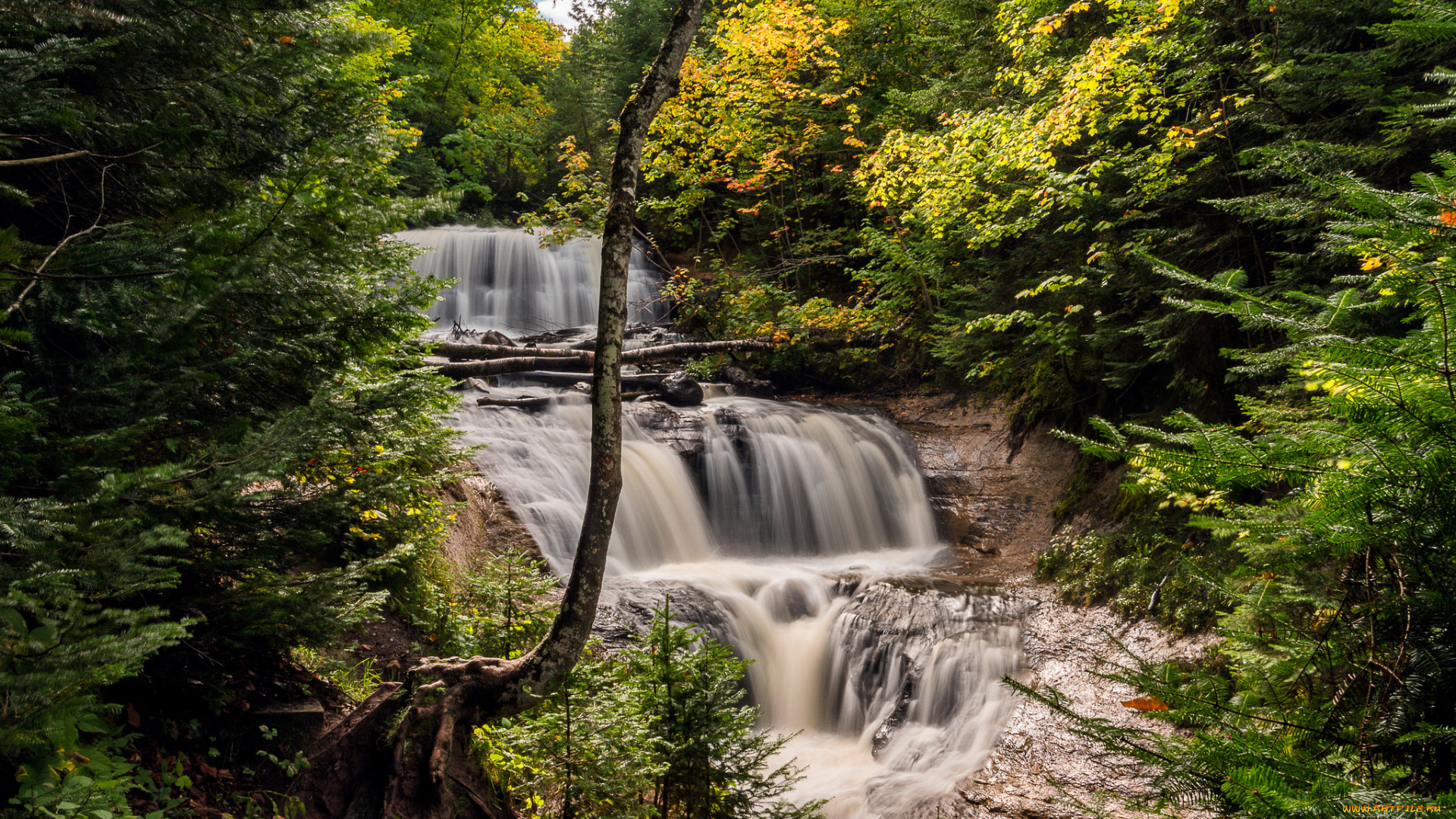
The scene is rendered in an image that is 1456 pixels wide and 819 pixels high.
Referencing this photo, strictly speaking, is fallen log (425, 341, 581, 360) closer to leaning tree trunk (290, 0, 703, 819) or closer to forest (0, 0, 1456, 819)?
forest (0, 0, 1456, 819)

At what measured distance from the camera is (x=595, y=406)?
4109 mm

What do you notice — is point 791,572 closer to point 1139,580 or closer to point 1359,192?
point 1139,580

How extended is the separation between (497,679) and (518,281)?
16.2 metres

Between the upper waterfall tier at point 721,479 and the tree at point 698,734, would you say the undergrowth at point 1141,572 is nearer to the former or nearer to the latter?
the upper waterfall tier at point 721,479

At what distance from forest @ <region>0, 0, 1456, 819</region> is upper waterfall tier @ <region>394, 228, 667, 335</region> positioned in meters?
8.25

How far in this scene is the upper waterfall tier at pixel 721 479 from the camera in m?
9.71

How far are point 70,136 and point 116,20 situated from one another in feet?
2.10

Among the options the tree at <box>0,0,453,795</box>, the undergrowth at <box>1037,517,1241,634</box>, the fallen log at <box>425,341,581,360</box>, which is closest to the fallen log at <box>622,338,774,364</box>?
the fallen log at <box>425,341,581,360</box>

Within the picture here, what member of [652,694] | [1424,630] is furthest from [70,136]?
[1424,630]

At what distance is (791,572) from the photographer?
8.94m

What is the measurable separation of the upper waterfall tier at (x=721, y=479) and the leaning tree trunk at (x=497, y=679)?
4995mm

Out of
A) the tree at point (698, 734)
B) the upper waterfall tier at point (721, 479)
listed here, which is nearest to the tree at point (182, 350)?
the tree at point (698, 734)

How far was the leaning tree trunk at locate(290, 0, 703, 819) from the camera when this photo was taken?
3600 millimetres

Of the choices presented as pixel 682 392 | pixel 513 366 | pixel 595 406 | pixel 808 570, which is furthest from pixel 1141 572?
pixel 513 366
